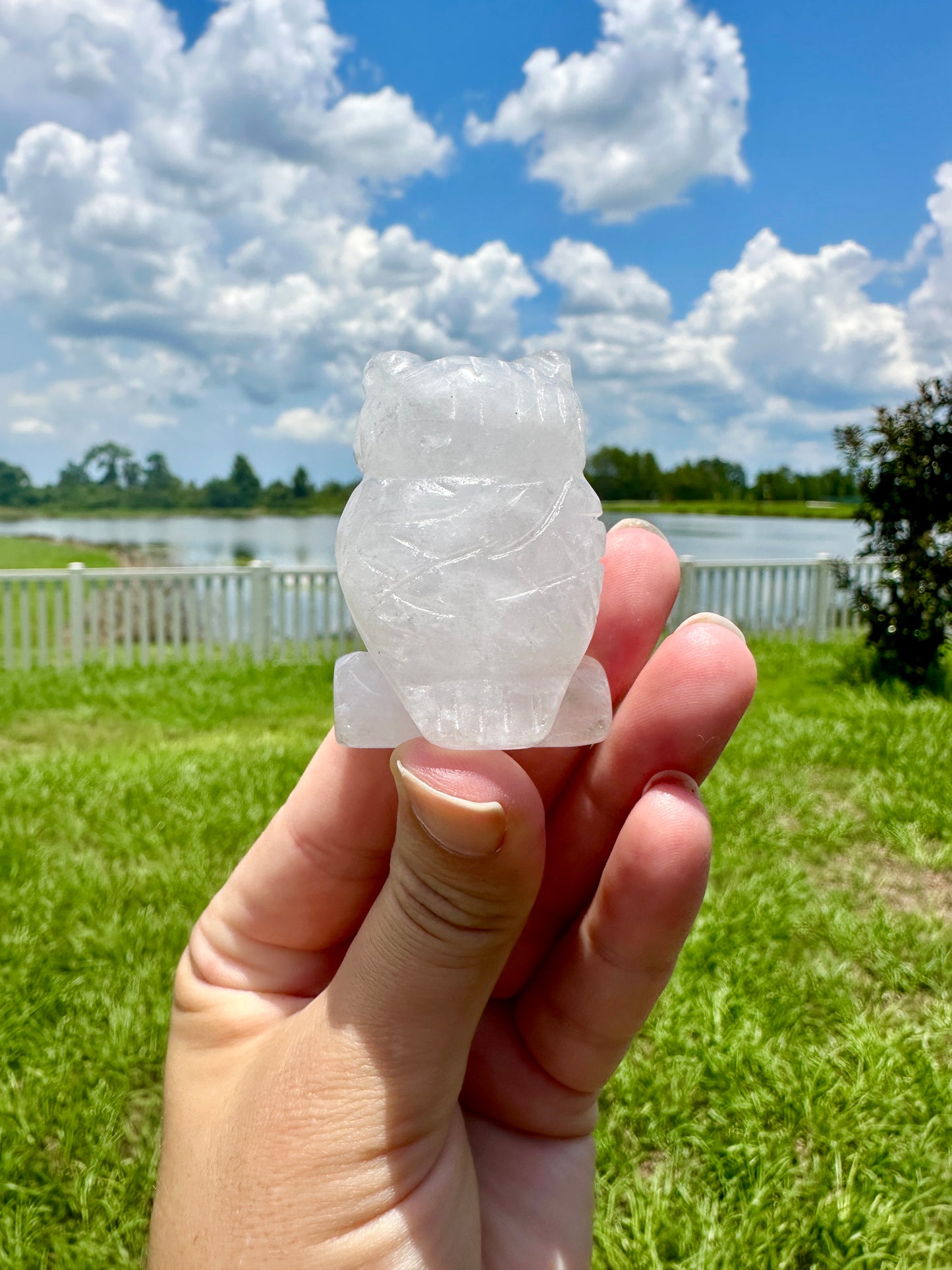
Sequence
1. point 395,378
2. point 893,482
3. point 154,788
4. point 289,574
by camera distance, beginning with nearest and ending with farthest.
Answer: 1. point 395,378
2. point 154,788
3. point 893,482
4. point 289,574

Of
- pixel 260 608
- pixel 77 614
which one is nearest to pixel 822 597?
pixel 260 608

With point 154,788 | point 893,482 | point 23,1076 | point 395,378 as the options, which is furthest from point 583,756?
point 893,482

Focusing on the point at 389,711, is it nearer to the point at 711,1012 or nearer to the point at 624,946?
the point at 624,946

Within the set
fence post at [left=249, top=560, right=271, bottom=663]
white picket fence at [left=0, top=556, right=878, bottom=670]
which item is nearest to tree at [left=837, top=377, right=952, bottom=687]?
white picket fence at [left=0, top=556, right=878, bottom=670]

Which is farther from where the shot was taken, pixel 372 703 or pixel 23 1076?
pixel 23 1076

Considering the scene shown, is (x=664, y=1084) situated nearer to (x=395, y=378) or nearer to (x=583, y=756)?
(x=583, y=756)

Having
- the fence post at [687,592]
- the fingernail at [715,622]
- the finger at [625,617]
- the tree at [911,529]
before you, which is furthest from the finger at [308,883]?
the fence post at [687,592]
